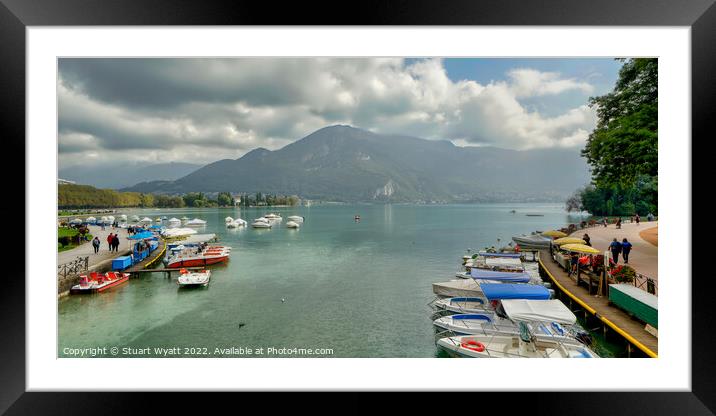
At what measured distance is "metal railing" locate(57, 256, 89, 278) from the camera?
716 cm

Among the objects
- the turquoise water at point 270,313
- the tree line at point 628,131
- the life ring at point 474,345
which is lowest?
the turquoise water at point 270,313

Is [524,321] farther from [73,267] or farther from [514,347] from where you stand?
[73,267]

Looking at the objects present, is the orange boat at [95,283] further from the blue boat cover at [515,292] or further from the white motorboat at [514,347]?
the blue boat cover at [515,292]

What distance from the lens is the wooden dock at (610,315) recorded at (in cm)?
421

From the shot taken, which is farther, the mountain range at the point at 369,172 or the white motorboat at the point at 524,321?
the mountain range at the point at 369,172

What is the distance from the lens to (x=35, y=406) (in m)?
2.54

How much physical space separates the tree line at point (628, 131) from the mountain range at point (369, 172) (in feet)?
57.0

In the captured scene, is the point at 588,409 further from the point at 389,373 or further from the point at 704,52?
the point at 704,52

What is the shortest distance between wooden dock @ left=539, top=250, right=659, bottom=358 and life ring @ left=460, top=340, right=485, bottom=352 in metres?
1.94

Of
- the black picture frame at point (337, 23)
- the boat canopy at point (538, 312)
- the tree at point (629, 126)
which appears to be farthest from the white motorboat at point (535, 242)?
the black picture frame at point (337, 23)

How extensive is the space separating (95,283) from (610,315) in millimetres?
10410

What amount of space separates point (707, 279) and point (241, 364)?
4030 mm

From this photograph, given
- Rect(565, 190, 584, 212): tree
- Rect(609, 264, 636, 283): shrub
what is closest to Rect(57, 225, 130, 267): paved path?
Rect(609, 264, 636, 283): shrub

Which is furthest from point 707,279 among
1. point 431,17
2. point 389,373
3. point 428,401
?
point 431,17
